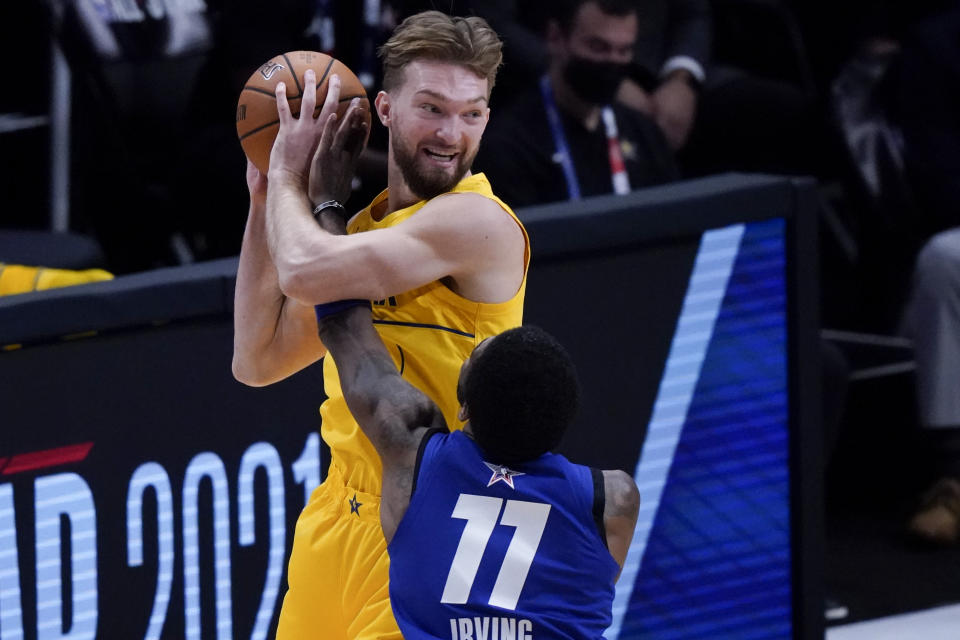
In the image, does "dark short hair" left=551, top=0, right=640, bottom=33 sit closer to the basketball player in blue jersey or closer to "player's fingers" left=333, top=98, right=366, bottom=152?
"player's fingers" left=333, top=98, right=366, bottom=152

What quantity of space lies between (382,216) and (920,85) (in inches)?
146

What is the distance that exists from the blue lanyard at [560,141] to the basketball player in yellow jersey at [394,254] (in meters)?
2.45

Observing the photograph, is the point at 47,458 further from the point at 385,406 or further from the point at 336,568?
the point at 385,406

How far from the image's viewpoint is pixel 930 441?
6160mm

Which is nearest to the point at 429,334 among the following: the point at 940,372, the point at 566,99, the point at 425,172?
the point at 425,172

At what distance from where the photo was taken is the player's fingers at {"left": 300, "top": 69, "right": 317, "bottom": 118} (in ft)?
10.3

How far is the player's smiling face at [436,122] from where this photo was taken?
313 centimetres

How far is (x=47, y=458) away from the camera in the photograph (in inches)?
157

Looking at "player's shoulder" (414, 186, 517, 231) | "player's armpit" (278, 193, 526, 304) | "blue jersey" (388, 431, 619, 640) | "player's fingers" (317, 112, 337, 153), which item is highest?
"player's fingers" (317, 112, 337, 153)

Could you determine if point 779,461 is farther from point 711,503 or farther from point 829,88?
point 829,88

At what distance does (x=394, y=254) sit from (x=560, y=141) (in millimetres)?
2845

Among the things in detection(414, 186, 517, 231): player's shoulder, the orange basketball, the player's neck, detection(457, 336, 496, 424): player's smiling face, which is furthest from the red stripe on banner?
the player's neck

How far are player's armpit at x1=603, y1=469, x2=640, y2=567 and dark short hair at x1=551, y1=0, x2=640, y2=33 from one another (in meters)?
3.30

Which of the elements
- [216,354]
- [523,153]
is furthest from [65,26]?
[216,354]
